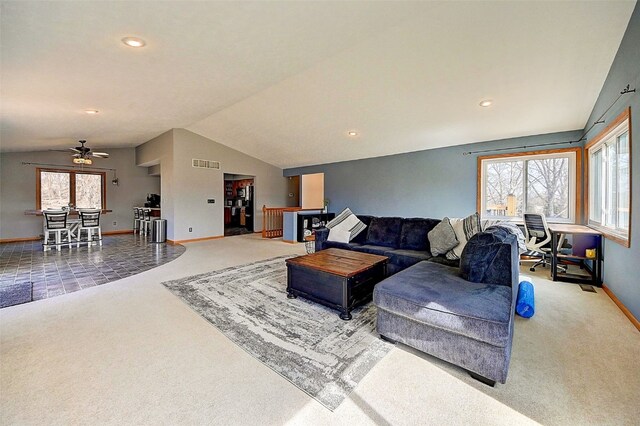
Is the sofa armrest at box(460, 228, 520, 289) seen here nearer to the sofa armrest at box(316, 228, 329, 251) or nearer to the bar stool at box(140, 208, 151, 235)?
the sofa armrest at box(316, 228, 329, 251)

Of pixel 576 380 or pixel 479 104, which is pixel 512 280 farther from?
pixel 479 104

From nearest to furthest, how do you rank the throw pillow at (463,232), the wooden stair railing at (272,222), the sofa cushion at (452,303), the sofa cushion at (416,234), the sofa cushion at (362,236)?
the sofa cushion at (452,303) → the throw pillow at (463,232) → the sofa cushion at (416,234) → the sofa cushion at (362,236) → the wooden stair railing at (272,222)

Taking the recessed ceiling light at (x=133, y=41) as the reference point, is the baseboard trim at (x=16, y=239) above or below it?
below

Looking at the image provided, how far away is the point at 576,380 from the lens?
1745 millimetres

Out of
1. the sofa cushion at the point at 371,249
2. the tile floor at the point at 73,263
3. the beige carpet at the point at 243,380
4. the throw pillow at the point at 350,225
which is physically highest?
the throw pillow at the point at 350,225

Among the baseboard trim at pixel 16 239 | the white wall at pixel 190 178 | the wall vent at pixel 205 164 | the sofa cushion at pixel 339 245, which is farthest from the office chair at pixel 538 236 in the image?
the baseboard trim at pixel 16 239

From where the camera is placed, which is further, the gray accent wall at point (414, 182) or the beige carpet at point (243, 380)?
the gray accent wall at point (414, 182)

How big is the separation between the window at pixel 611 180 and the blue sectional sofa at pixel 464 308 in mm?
1815

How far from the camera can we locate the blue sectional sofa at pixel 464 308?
67.2 inches

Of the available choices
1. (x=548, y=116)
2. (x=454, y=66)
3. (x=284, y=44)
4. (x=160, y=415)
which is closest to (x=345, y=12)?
(x=284, y=44)

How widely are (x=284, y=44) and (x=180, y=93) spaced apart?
→ 2181mm

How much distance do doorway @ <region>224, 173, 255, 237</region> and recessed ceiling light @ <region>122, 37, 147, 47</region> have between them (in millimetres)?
7527

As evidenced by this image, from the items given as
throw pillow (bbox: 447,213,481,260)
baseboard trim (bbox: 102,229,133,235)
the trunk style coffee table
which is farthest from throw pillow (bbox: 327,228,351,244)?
baseboard trim (bbox: 102,229,133,235)

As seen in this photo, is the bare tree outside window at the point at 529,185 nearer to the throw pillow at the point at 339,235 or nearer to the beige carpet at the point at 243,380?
the beige carpet at the point at 243,380
